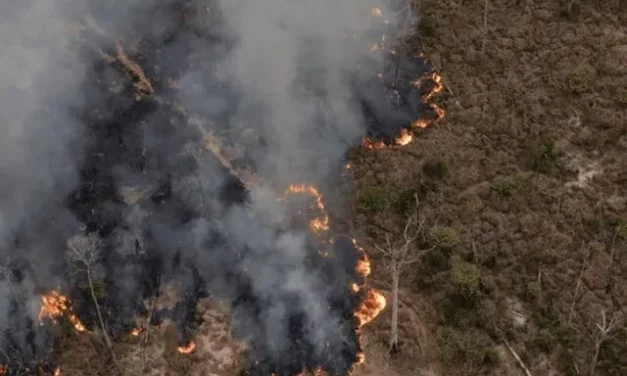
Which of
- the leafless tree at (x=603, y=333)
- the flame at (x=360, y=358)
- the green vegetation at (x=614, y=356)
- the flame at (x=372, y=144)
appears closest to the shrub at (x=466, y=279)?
the flame at (x=360, y=358)

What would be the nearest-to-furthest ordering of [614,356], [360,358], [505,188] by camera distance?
[614,356], [360,358], [505,188]

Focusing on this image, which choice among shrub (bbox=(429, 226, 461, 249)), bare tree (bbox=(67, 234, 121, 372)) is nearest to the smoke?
bare tree (bbox=(67, 234, 121, 372))

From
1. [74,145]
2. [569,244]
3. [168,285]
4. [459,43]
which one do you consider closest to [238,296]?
[168,285]

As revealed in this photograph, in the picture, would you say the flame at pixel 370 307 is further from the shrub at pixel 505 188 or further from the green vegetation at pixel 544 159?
the green vegetation at pixel 544 159

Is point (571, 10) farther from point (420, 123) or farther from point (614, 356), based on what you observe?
point (614, 356)

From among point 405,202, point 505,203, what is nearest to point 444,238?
point 405,202

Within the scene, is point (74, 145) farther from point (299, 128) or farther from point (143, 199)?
point (299, 128)

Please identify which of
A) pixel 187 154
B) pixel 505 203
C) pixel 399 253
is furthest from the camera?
pixel 187 154
